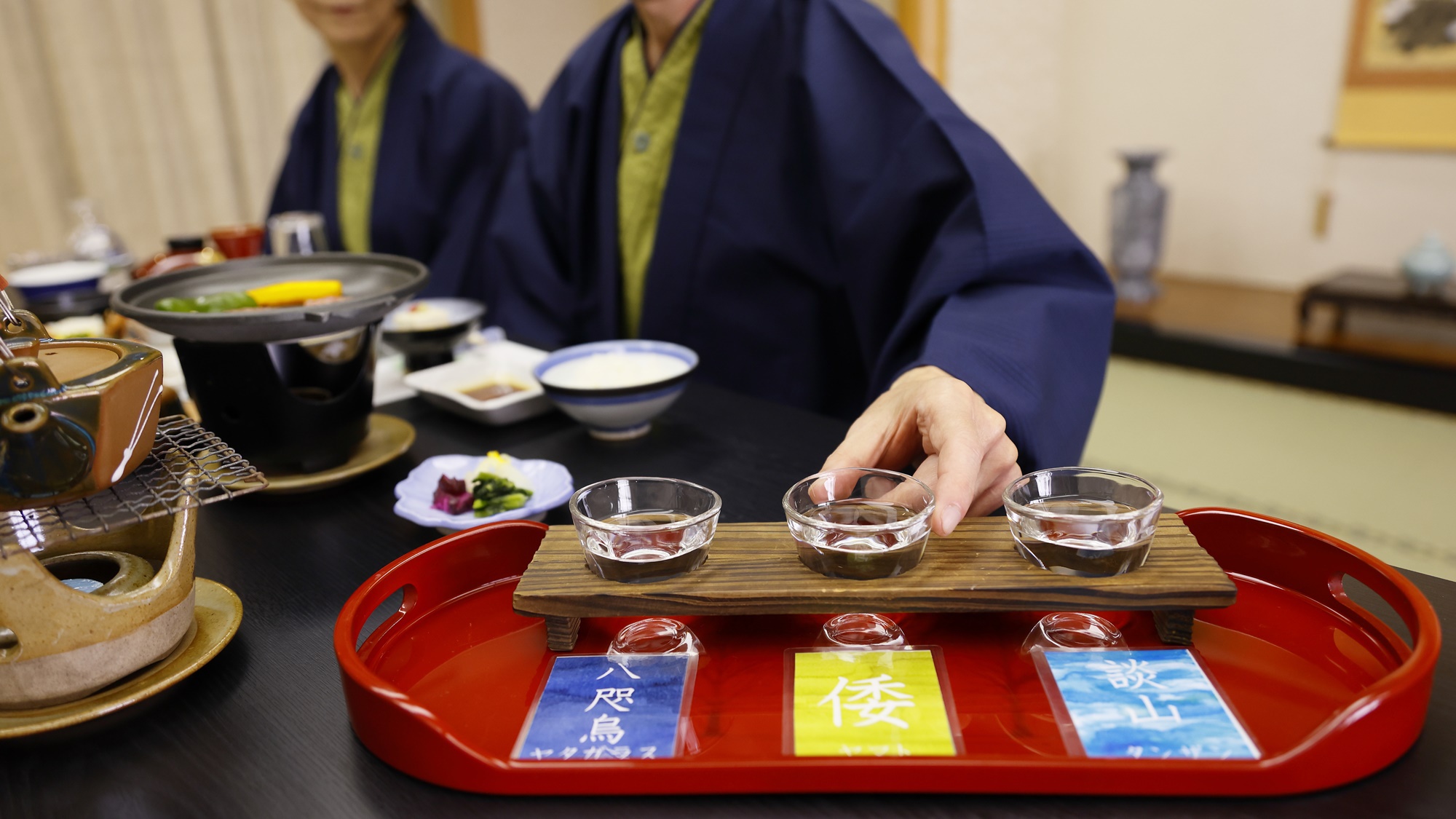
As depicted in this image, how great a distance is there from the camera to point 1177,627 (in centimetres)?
63

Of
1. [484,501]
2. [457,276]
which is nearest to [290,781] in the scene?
[484,501]

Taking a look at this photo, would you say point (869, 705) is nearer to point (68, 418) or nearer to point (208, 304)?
point (68, 418)

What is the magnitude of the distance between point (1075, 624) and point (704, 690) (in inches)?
10.6

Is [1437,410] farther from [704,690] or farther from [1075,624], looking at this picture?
[704,690]

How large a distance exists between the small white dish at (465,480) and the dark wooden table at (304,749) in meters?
0.03

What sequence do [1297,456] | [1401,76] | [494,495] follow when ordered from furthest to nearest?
[1401,76] < [1297,456] < [494,495]

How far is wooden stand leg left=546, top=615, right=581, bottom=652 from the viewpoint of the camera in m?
0.67

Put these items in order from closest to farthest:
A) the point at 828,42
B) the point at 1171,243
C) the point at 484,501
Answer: the point at 484,501
the point at 828,42
the point at 1171,243

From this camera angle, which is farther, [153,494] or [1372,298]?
[1372,298]

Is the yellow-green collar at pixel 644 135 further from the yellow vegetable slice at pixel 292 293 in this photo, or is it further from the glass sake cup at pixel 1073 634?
the glass sake cup at pixel 1073 634

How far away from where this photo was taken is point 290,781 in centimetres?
59

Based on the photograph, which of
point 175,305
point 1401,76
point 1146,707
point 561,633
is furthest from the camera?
point 1401,76

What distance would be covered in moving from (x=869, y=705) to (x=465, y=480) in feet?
1.78

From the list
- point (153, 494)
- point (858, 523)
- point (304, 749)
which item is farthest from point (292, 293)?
point (858, 523)
